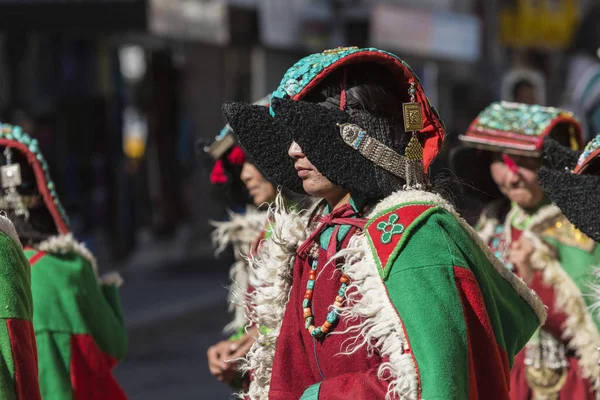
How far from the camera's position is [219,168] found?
514 centimetres

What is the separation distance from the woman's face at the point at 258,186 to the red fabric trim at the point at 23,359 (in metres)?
1.61

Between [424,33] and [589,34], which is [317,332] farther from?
[424,33]

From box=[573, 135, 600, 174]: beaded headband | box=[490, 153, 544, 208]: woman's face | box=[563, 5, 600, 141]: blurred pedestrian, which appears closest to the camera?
box=[573, 135, 600, 174]: beaded headband

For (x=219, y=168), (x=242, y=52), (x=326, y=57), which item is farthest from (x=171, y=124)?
(x=326, y=57)

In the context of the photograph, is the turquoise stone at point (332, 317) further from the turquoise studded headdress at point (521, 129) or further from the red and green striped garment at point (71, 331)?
the turquoise studded headdress at point (521, 129)

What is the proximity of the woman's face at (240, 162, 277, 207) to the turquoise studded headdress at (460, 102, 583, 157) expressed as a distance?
2.88 feet

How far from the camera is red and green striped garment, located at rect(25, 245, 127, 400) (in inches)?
174

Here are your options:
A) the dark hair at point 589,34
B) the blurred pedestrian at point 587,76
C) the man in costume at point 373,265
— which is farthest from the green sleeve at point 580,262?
the dark hair at point 589,34

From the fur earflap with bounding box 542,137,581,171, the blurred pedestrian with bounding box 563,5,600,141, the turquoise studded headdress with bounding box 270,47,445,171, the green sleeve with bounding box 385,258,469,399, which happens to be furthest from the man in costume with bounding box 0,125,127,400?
the blurred pedestrian with bounding box 563,5,600,141

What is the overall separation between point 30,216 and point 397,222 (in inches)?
80.7

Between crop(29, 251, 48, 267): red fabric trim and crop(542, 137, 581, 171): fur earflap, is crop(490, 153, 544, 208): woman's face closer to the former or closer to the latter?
crop(542, 137, 581, 171): fur earflap

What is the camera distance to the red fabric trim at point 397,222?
2.92m

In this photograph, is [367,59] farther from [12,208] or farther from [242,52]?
[242,52]

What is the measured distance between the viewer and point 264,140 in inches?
135
